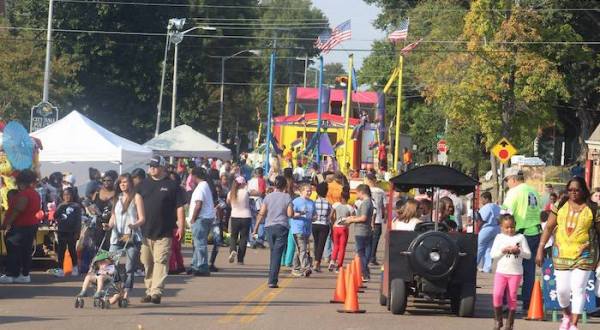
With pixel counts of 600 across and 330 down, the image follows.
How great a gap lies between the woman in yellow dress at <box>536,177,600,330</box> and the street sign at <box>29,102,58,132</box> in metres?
26.8

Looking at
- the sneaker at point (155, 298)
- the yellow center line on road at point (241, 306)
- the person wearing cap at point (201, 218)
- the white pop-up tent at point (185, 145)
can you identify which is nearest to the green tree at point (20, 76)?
the white pop-up tent at point (185, 145)

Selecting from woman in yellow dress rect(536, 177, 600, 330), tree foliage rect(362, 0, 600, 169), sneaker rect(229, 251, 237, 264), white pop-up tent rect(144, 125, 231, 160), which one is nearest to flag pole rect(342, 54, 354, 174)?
tree foliage rect(362, 0, 600, 169)

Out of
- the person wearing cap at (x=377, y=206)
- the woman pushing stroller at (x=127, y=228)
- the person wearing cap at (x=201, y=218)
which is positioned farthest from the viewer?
the person wearing cap at (x=377, y=206)

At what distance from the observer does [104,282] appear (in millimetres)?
→ 15047

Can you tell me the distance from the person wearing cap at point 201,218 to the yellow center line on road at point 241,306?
5.32 feet

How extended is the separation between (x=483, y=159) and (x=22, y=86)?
27.3 m

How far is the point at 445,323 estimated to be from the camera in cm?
1473

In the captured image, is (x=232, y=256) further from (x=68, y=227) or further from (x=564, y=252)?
(x=564, y=252)

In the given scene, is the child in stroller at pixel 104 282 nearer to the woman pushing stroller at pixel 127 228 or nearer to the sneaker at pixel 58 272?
the woman pushing stroller at pixel 127 228

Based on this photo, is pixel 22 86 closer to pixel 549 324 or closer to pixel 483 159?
pixel 483 159

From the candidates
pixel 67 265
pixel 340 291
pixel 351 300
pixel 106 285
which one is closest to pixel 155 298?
pixel 106 285

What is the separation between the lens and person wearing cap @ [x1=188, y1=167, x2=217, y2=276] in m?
20.0

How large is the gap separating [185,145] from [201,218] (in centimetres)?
2120

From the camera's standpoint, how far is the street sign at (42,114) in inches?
1486
